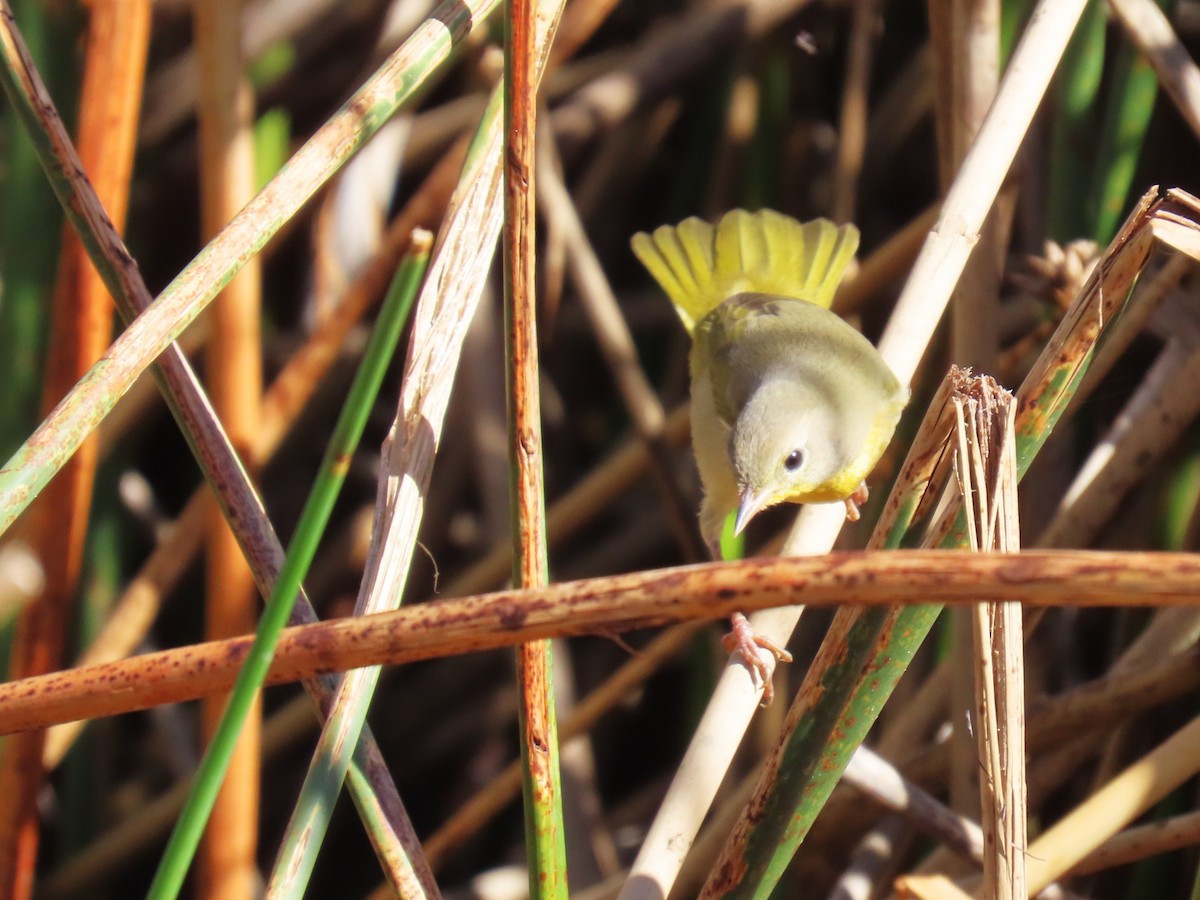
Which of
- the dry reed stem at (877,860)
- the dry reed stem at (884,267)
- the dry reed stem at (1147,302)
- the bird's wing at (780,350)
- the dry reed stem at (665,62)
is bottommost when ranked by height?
the dry reed stem at (877,860)

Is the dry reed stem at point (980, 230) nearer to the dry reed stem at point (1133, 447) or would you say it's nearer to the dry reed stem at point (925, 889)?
the dry reed stem at point (1133, 447)

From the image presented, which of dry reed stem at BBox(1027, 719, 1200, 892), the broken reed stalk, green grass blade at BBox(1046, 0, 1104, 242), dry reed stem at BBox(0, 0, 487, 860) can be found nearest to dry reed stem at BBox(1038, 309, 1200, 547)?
green grass blade at BBox(1046, 0, 1104, 242)

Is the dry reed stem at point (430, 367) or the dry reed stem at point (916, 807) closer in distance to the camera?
the dry reed stem at point (430, 367)

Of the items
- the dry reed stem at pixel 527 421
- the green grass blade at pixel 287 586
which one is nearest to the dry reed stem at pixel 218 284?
the dry reed stem at pixel 527 421

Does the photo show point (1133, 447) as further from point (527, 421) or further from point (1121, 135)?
point (527, 421)

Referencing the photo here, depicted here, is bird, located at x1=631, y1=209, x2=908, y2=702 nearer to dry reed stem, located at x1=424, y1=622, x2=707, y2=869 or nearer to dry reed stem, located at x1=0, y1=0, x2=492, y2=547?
dry reed stem, located at x1=424, y1=622, x2=707, y2=869

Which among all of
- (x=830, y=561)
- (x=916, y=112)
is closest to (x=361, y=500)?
(x=916, y=112)

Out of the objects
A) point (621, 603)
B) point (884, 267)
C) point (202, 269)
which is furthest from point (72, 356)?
point (884, 267)

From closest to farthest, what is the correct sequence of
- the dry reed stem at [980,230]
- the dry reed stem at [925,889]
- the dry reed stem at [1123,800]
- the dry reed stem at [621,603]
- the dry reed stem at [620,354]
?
the dry reed stem at [621,603] → the dry reed stem at [925,889] → the dry reed stem at [1123,800] → the dry reed stem at [980,230] → the dry reed stem at [620,354]
